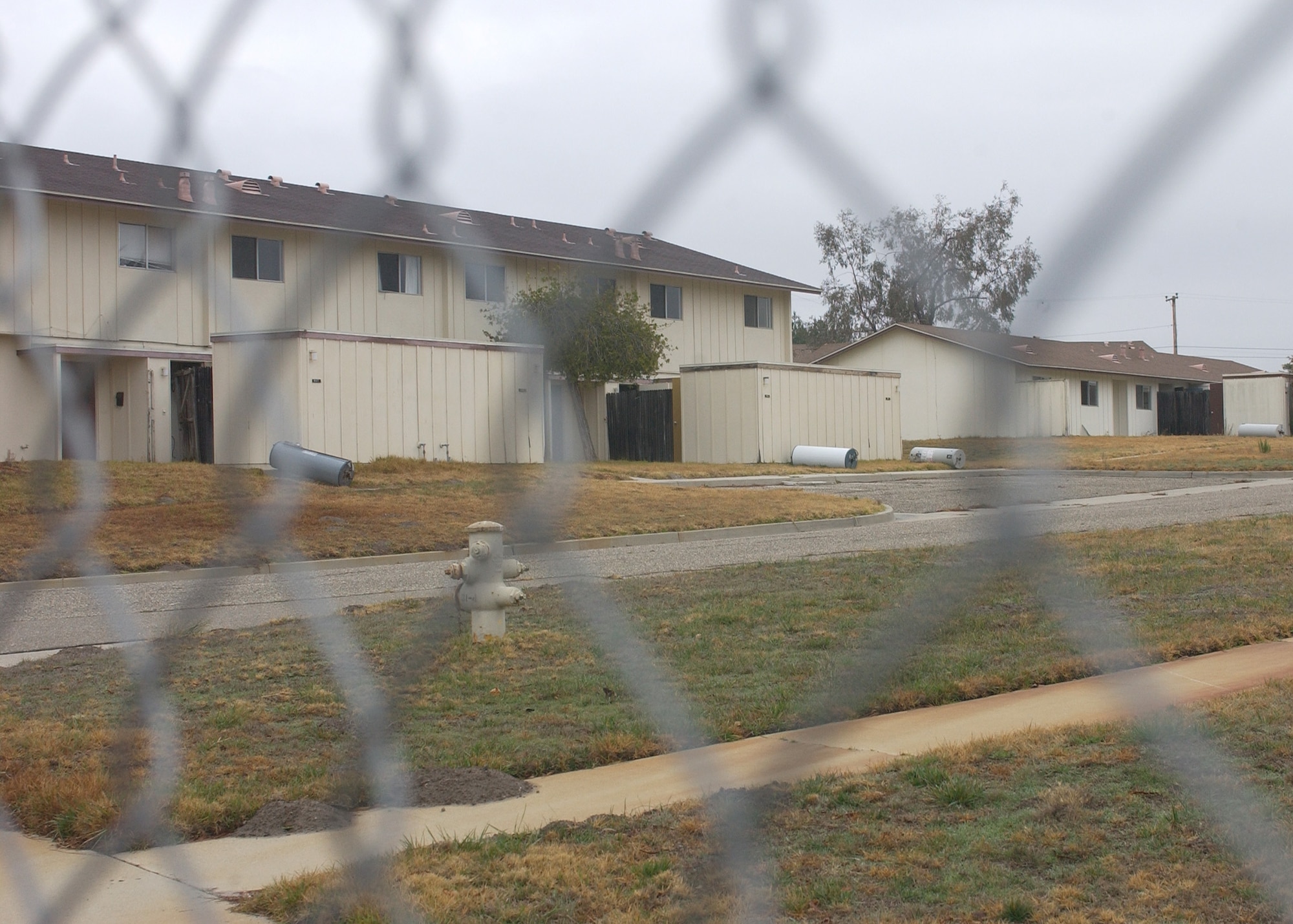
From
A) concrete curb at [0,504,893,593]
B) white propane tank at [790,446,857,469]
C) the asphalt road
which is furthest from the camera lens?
white propane tank at [790,446,857,469]

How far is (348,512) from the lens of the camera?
16891mm

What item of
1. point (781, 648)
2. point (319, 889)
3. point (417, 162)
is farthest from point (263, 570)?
point (417, 162)

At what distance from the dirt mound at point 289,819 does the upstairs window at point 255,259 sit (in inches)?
135

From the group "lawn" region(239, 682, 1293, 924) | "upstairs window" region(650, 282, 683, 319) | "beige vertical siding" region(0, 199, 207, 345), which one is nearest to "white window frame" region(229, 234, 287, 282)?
"beige vertical siding" region(0, 199, 207, 345)

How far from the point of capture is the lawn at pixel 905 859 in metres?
3.62

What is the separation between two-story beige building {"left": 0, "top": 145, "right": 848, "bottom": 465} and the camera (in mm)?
2115

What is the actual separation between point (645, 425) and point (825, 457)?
4.17 m

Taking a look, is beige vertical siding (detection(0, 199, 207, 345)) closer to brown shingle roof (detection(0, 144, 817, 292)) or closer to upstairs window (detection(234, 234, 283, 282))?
upstairs window (detection(234, 234, 283, 282))

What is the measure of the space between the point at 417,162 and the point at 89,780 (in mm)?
3854

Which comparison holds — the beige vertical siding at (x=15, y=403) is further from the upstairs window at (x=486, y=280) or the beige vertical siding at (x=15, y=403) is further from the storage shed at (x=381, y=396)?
the upstairs window at (x=486, y=280)

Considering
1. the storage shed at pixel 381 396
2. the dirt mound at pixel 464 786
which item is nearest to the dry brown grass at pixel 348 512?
the storage shed at pixel 381 396

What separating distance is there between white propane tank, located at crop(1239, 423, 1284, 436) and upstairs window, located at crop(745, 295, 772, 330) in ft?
58.7

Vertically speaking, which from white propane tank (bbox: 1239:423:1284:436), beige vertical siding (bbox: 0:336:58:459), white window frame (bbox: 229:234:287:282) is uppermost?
white window frame (bbox: 229:234:287:282)

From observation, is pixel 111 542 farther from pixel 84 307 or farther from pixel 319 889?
pixel 319 889
